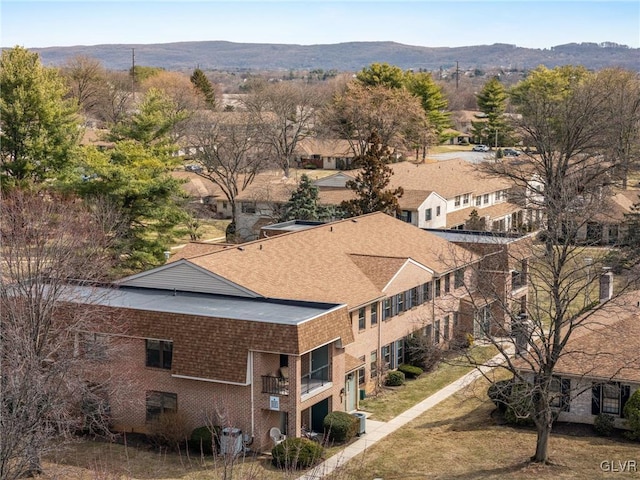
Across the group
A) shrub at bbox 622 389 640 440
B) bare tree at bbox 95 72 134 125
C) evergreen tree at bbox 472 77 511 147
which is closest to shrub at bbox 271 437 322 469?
shrub at bbox 622 389 640 440

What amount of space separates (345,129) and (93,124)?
163 feet

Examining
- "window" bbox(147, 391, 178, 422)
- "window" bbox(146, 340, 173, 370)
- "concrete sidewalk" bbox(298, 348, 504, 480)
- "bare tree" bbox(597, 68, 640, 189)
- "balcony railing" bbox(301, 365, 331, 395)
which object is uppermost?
"bare tree" bbox(597, 68, 640, 189)

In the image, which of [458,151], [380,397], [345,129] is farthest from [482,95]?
[380,397]

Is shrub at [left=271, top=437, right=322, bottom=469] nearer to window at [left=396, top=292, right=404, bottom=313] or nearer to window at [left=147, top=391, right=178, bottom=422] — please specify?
window at [left=147, top=391, right=178, bottom=422]

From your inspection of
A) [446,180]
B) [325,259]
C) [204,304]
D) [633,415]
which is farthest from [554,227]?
[446,180]

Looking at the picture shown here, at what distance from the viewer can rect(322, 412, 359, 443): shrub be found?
34656 mm

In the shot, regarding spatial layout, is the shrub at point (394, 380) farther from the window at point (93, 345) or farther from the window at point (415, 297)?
the window at point (93, 345)

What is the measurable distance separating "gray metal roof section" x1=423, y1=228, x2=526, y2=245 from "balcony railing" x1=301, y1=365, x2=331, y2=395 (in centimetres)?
1708

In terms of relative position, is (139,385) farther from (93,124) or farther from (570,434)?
(93,124)

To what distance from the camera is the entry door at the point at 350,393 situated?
38312mm

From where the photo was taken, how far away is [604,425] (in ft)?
116

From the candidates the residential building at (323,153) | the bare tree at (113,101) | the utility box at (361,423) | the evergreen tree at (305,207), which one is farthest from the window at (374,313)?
the bare tree at (113,101)

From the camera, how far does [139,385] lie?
36250 mm

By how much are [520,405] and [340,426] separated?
6.54 m
